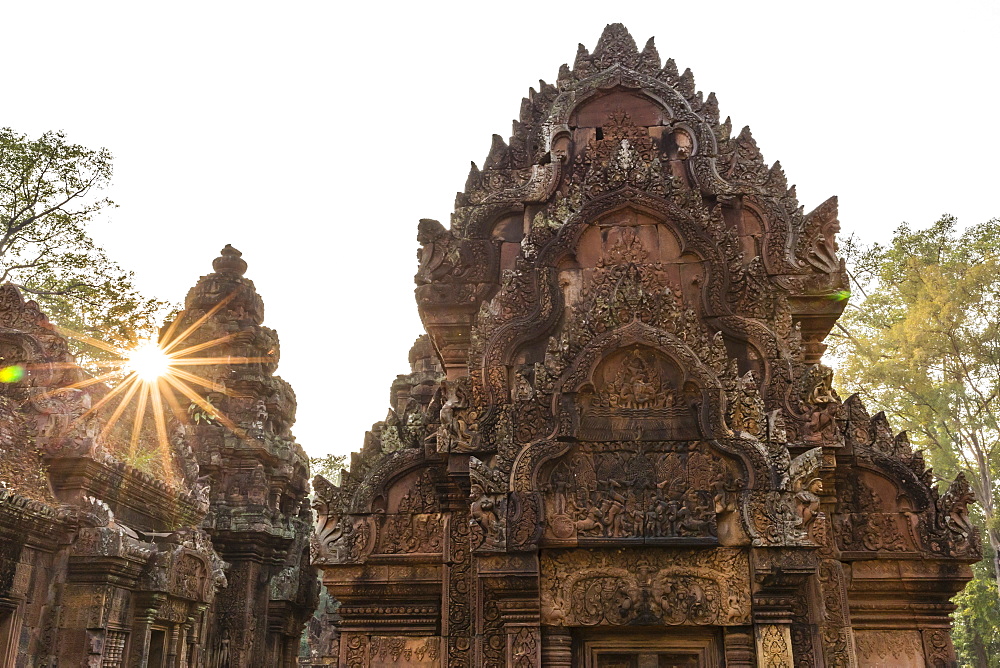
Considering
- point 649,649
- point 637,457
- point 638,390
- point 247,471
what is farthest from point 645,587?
point 247,471

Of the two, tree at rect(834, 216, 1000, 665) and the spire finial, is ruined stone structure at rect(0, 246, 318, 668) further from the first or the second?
tree at rect(834, 216, 1000, 665)

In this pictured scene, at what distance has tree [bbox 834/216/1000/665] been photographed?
18609 millimetres

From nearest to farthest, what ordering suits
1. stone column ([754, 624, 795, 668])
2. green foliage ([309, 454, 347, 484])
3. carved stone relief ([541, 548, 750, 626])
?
stone column ([754, 624, 795, 668]) → carved stone relief ([541, 548, 750, 626]) → green foliage ([309, 454, 347, 484])

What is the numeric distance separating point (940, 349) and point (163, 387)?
17088mm

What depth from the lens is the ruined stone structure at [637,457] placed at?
6082 millimetres

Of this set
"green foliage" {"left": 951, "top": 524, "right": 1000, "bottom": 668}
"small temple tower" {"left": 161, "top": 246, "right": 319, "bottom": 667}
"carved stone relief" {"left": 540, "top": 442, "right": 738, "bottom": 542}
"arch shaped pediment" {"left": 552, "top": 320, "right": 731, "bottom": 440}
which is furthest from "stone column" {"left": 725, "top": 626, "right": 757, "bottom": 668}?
"green foliage" {"left": 951, "top": 524, "right": 1000, "bottom": 668}

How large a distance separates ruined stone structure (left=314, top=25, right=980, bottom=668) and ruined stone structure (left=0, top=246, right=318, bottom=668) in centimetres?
339

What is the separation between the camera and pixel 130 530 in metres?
9.44

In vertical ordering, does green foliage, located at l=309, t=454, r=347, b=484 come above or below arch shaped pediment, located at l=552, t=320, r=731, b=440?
above

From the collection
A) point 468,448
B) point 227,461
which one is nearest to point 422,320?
point 468,448

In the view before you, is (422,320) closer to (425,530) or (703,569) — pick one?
(425,530)

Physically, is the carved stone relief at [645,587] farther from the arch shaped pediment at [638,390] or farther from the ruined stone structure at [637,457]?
the arch shaped pediment at [638,390]

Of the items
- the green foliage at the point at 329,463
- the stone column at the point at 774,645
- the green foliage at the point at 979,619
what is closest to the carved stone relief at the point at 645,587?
the stone column at the point at 774,645

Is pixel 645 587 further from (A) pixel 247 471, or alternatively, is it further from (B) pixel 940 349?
(B) pixel 940 349
